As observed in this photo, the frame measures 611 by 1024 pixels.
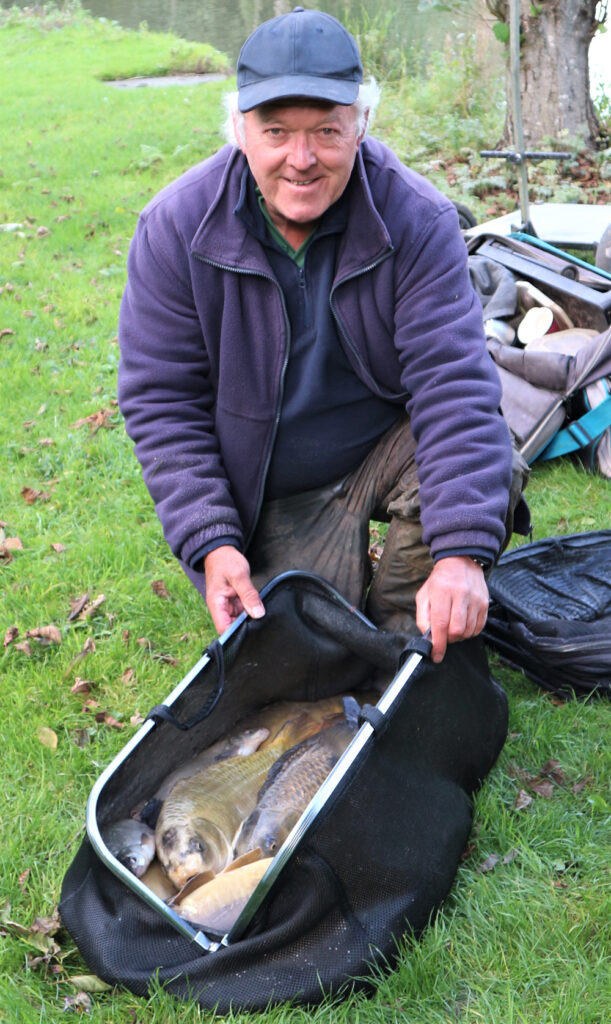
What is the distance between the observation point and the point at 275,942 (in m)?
1.88

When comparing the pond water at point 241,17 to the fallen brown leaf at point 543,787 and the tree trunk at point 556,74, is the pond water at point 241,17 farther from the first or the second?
the fallen brown leaf at point 543,787

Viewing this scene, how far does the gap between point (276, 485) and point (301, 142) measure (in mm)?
951

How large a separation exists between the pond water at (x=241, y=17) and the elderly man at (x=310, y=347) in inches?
403

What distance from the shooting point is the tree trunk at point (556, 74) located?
24.6 ft

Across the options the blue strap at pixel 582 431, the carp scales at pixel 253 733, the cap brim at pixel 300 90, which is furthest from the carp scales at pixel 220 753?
the blue strap at pixel 582 431

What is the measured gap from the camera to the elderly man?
2266 mm

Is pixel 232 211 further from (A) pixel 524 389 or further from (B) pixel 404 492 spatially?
(A) pixel 524 389

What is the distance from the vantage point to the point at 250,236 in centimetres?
247

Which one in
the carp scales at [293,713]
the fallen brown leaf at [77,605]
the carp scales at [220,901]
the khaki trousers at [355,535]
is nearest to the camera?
the carp scales at [220,901]

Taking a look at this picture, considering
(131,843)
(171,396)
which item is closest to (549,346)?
(171,396)

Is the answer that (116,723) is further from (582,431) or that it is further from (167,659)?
(582,431)

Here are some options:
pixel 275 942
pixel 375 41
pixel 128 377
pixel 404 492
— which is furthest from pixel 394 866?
pixel 375 41

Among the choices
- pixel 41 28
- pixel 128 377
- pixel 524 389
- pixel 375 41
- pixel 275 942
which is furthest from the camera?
pixel 41 28

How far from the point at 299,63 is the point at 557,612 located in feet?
5.69
